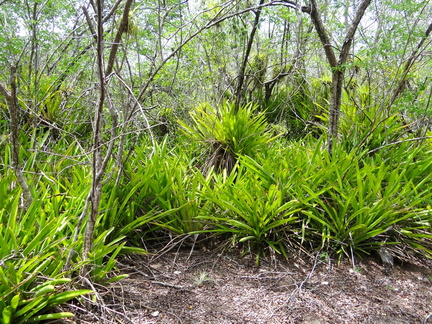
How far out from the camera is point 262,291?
1.93 metres

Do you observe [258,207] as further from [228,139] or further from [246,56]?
[246,56]

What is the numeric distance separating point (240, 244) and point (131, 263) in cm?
79

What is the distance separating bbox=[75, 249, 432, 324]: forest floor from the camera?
1.69 meters

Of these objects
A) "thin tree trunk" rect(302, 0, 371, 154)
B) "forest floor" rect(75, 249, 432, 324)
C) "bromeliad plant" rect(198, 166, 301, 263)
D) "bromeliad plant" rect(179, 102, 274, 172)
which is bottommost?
"forest floor" rect(75, 249, 432, 324)

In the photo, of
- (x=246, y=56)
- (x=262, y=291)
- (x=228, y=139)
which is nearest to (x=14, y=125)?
(x=262, y=291)

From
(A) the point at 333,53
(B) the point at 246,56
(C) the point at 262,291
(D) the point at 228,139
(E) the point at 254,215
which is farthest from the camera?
(B) the point at 246,56

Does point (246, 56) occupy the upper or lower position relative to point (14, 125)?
upper

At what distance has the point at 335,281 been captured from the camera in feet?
6.66

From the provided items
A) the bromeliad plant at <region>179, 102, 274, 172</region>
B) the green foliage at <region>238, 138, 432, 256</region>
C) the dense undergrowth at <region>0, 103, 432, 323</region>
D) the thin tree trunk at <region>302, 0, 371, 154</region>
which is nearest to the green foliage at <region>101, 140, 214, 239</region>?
the dense undergrowth at <region>0, 103, 432, 323</region>

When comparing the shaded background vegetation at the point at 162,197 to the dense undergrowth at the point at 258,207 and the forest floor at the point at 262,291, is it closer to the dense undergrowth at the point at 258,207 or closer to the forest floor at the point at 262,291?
the dense undergrowth at the point at 258,207

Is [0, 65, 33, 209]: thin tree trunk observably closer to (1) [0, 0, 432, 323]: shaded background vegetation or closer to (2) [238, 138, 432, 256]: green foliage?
(1) [0, 0, 432, 323]: shaded background vegetation

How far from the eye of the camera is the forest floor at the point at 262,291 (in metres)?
1.69

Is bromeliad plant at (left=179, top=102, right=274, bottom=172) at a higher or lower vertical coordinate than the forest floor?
higher

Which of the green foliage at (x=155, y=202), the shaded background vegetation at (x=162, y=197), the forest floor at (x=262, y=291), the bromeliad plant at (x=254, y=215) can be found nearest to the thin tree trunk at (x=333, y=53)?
the shaded background vegetation at (x=162, y=197)
